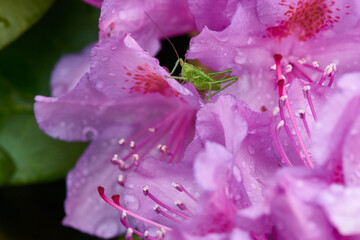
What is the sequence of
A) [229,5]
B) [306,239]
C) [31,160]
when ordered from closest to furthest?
[306,239] → [229,5] → [31,160]

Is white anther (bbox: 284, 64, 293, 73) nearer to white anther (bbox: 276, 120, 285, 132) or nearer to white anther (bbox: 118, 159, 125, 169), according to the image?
white anther (bbox: 276, 120, 285, 132)

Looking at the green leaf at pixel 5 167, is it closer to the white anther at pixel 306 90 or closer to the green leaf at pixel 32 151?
the green leaf at pixel 32 151

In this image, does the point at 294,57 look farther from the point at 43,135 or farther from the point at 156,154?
the point at 43,135

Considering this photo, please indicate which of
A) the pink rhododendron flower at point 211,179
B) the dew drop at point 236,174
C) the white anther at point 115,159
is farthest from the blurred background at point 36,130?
the dew drop at point 236,174

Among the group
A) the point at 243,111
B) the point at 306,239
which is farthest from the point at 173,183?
the point at 306,239

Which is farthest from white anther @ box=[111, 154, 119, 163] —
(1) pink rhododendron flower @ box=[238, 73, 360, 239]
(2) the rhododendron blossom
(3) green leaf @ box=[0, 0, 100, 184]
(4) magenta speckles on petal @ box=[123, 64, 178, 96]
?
(1) pink rhododendron flower @ box=[238, 73, 360, 239]

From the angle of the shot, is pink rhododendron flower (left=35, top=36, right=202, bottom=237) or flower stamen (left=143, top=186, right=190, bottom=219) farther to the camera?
pink rhododendron flower (left=35, top=36, right=202, bottom=237)

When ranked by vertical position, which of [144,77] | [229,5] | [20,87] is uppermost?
[229,5]
